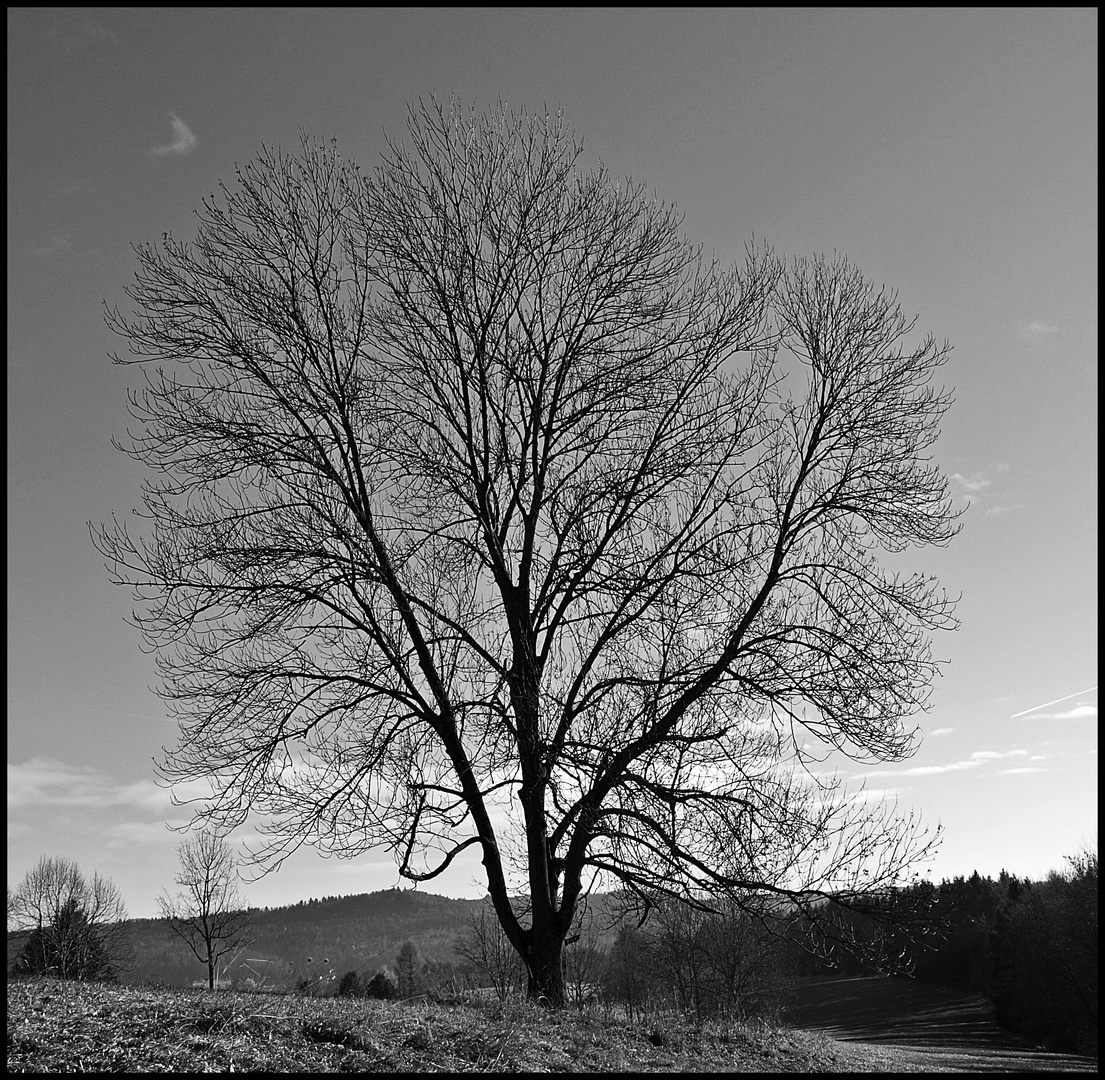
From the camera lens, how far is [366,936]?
9725 centimetres

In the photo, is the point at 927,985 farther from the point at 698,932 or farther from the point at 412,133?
the point at 412,133

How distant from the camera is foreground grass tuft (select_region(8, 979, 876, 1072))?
508 cm

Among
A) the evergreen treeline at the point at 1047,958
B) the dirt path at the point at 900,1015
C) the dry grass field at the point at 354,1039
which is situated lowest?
the dirt path at the point at 900,1015

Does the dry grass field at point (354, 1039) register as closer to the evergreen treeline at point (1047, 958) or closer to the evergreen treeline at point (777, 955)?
the evergreen treeline at point (777, 955)

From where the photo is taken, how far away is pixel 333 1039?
5852mm

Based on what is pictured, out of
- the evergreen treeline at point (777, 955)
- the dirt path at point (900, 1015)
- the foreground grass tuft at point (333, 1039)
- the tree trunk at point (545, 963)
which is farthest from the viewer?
the dirt path at point (900, 1015)

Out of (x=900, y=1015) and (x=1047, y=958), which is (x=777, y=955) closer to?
(x=1047, y=958)

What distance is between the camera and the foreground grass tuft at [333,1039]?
16.7 feet

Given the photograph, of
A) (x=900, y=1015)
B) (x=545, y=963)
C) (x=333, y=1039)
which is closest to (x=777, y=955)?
(x=900, y=1015)

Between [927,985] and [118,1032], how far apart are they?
72.4 meters

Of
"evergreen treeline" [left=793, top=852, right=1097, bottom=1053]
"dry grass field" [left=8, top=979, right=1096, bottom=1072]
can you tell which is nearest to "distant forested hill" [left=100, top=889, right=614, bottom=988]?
"dry grass field" [left=8, top=979, right=1096, bottom=1072]

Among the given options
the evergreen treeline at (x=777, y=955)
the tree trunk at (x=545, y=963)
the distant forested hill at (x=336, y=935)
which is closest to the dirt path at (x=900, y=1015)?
the evergreen treeline at (x=777, y=955)

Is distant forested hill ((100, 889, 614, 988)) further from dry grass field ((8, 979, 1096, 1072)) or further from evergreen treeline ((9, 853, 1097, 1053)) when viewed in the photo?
dry grass field ((8, 979, 1096, 1072))

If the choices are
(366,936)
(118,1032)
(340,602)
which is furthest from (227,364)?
(366,936)
